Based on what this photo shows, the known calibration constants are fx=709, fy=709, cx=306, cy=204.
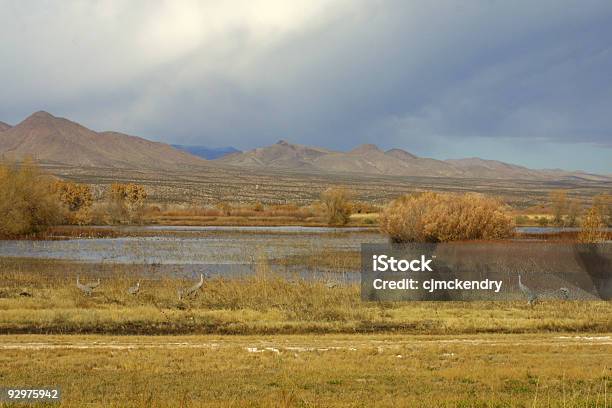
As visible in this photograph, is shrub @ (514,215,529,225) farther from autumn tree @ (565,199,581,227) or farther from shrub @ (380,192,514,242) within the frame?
shrub @ (380,192,514,242)

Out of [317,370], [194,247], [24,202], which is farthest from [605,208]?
[317,370]

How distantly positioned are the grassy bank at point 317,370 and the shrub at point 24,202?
135 feet

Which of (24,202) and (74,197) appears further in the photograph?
(74,197)

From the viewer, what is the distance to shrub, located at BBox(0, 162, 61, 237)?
189ft

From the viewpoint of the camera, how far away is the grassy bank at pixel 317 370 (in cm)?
1178

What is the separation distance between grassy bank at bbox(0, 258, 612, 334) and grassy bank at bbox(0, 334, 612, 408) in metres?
2.03

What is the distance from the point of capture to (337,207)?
81.9 meters

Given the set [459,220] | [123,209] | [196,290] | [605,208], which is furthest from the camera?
[605,208]

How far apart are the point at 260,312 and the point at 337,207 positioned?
57.2 meters

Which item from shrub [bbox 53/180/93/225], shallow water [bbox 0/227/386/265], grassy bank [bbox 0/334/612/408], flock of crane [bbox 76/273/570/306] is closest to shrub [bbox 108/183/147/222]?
shrub [bbox 53/180/93/225]

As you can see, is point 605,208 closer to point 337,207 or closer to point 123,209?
point 337,207

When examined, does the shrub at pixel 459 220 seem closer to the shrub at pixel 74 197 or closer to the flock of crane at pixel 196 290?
the flock of crane at pixel 196 290

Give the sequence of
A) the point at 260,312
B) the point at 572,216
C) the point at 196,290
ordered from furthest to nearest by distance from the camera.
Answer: the point at 572,216 → the point at 196,290 → the point at 260,312

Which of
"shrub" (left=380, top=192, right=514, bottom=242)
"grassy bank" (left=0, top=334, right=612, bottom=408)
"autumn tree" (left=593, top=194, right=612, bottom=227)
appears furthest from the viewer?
"autumn tree" (left=593, top=194, right=612, bottom=227)
